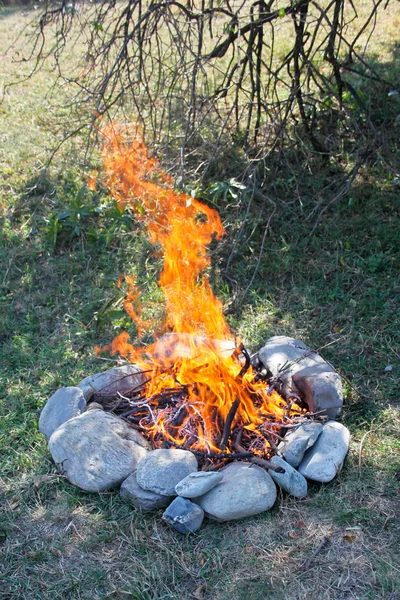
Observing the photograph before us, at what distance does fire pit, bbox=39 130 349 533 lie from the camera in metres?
3.20

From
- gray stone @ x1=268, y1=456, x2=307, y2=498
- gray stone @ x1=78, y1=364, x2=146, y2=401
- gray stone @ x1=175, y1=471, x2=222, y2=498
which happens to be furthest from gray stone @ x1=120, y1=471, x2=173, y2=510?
gray stone @ x1=78, y1=364, x2=146, y2=401

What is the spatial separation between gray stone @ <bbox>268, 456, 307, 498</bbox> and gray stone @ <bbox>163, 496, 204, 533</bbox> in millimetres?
427

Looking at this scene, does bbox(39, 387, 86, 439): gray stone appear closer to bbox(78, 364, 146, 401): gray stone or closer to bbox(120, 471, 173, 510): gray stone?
bbox(78, 364, 146, 401): gray stone

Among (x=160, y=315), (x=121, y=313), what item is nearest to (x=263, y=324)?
(x=160, y=315)

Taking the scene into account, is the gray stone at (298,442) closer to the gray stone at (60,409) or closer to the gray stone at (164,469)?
the gray stone at (164,469)

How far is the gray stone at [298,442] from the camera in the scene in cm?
337

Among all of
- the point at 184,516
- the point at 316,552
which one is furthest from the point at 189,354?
the point at 316,552

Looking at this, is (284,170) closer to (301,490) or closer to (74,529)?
(301,490)

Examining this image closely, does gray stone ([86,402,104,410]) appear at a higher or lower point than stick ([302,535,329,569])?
higher

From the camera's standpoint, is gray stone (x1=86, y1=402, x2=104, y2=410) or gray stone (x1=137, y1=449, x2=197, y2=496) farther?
gray stone (x1=86, y1=402, x2=104, y2=410)

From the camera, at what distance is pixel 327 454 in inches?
133

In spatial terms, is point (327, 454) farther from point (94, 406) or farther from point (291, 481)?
point (94, 406)

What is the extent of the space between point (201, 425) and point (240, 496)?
61 centimetres

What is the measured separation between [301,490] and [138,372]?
130 cm
